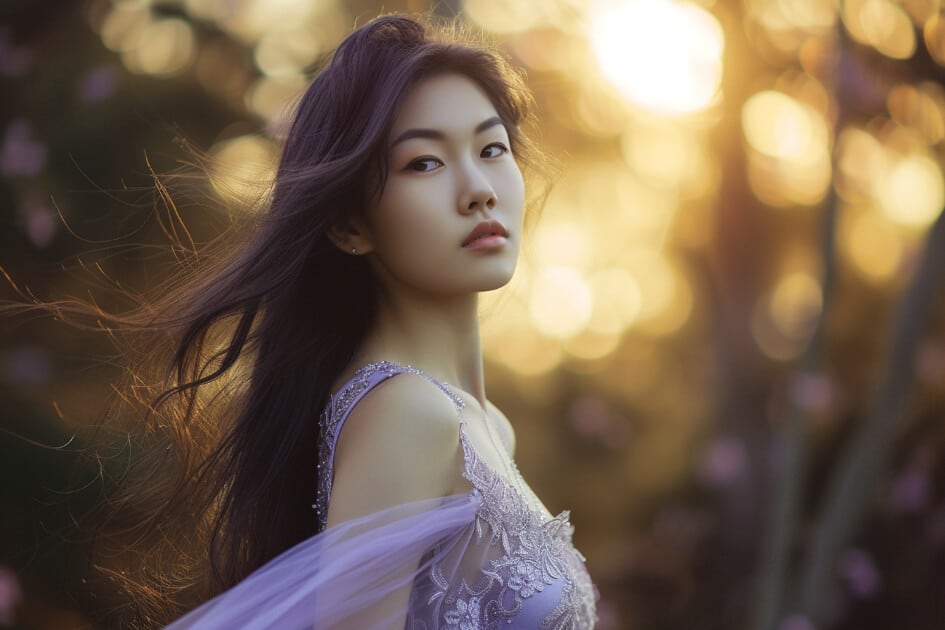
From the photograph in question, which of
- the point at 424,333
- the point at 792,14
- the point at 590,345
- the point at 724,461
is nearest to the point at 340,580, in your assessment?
the point at 424,333

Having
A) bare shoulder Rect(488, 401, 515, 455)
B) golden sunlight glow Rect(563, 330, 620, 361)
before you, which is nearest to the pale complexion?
bare shoulder Rect(488, 401, 515, 455)

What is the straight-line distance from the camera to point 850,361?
19.4 ft

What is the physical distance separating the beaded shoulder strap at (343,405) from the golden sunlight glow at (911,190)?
3180 millimetres

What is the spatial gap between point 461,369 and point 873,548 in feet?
13.4

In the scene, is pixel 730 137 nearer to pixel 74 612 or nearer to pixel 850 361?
pixel 850 361

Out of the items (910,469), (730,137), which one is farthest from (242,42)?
(910,469)

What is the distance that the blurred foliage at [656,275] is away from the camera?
3475 millimetres

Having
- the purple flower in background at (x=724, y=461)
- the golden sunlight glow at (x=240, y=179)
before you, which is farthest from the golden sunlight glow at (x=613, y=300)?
the golden sunlight glow at (x=240, y=179)

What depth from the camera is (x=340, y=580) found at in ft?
5.00

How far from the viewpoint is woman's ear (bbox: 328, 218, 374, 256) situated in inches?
73.0

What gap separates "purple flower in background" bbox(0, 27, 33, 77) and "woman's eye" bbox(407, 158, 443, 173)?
2.57 metres

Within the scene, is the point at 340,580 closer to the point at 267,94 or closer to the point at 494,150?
the point at 494,150

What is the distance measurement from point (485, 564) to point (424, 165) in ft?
2.26

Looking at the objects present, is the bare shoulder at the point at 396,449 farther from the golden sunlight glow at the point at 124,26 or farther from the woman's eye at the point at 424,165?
the golden sunlight glow at the point at 124,26
